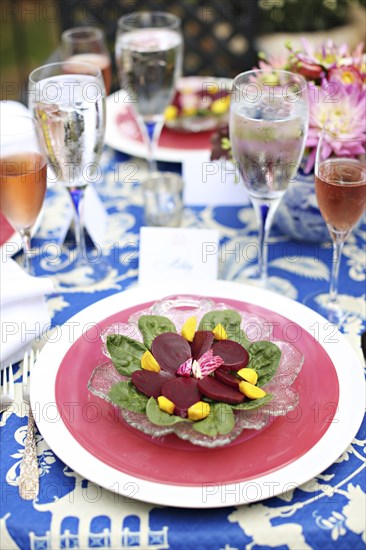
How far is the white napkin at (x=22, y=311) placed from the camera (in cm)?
95

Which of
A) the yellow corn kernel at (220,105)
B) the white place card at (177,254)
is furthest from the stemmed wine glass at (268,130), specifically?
the yellow corn kernel at (220,105)

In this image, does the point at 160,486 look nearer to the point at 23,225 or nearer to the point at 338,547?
the point at 338,547

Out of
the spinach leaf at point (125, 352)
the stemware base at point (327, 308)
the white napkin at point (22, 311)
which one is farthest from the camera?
the stemware base at point (327, 308)

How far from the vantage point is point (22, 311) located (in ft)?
3.22

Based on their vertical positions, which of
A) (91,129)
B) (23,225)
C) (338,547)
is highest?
(91,129)

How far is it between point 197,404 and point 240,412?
60mm

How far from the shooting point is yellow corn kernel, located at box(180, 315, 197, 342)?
852mm

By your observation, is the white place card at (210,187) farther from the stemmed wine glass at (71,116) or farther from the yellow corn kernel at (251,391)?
the yellow corn kernel at (251,391)

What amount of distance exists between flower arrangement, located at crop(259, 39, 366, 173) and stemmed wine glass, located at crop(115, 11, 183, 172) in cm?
28

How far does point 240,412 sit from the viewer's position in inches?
30.2

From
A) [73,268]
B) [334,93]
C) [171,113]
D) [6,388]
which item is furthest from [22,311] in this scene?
[171,113]

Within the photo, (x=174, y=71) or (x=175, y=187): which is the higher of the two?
(x=174, y=71)

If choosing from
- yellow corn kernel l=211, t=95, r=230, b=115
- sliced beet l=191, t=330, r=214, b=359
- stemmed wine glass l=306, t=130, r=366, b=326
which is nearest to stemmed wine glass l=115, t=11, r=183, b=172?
yellow corn kernel l=211, t=95, r=230, b=115

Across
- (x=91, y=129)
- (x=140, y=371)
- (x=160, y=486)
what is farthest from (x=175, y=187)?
(x=160, y=486)
